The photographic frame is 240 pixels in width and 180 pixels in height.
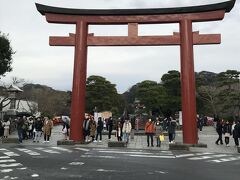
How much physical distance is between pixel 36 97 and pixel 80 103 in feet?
159

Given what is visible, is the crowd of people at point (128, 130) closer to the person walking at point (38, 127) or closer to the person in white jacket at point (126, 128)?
the person in white jacket at point (126, 128)

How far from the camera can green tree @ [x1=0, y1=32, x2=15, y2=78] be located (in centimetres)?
3481

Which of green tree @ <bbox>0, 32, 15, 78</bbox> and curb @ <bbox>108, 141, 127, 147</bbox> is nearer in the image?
curb @ <bbox>108, 141, 127, 147</bbox>

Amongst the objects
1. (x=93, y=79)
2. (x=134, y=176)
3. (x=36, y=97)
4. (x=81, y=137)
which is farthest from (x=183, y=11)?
(x=36, y=97)

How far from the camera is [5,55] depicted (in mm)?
35219

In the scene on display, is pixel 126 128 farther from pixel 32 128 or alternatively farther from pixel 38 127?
pixel 32 128

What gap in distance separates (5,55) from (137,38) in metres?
17.2

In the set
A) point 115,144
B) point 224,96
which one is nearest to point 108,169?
point 115,144

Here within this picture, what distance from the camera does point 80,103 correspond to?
74.8 feet

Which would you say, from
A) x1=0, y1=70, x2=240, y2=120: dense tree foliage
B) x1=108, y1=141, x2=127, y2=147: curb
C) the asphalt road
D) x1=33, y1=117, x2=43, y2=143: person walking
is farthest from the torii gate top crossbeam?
x1=0, y1=70, x2=240, y2=120: dense tree foliage

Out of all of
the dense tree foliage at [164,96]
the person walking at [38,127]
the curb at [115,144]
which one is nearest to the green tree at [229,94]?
the dense tree foliage at [164,96]

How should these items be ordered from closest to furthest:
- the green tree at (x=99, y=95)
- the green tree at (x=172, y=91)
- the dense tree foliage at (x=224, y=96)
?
the dense tree foliage at (x=224, y=96), the green tree at (x=172, y=91), the green tree at (x=99, y=95)

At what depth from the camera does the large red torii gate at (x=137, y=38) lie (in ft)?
72.2

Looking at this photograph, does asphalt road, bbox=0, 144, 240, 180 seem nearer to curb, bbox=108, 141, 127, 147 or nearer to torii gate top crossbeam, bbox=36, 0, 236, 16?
curb, bbox=108, 141, 127, 147
